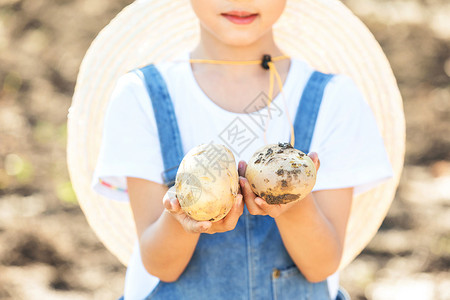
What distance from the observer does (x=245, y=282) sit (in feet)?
4.01

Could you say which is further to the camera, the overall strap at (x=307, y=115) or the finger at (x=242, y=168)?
the overall strap at (x=307, y=115)

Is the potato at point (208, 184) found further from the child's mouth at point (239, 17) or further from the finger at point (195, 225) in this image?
the child's mouth at point (239, 17)

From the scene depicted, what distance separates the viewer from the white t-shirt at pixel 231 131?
1.23m

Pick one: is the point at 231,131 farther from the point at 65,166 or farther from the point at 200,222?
the point at 65,166

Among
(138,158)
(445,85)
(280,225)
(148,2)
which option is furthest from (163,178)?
(445,85)

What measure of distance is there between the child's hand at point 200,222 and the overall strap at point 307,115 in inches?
13.1

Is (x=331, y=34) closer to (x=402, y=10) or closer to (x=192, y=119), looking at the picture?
(x=192, y=119)

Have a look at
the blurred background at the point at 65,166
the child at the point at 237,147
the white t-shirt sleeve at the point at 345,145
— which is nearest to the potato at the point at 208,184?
the child at the point at 237,147

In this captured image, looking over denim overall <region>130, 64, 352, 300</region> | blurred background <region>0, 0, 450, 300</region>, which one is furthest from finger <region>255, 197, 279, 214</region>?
blurred background <region>0, 0, 450, 300</region>

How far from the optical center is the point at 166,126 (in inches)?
48.6

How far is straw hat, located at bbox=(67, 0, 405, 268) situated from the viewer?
155 cm

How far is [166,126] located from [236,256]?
0.35 m

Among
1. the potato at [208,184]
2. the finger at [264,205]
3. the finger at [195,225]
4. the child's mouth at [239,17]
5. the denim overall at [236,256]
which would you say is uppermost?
the child's mouth at [239,17]

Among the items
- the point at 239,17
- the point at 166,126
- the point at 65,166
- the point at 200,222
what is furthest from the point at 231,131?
the point at 65,166
